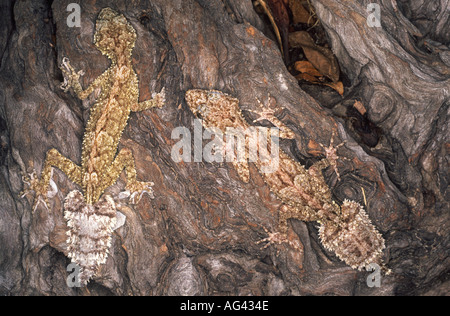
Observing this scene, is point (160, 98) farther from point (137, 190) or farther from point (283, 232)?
point (283, 232)

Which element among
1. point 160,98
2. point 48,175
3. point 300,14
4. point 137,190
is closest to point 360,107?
point 300,14

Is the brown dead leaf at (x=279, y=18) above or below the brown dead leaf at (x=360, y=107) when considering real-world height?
above

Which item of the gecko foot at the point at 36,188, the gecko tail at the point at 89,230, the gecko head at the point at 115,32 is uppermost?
the gecko head at the point at 115,32

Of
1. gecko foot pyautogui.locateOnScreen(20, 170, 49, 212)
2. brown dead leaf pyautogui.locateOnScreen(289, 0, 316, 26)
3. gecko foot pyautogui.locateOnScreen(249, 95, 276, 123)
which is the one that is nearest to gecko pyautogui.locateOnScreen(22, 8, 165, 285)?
gecko foot pyautogui.locateOnScreen(20, 170, 49, 212)

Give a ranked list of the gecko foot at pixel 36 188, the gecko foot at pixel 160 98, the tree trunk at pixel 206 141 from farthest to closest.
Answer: the gecko foot at pixel 36 188 → the gecko foot at pixel 160 98 → the tree trunk at pixel 206 141

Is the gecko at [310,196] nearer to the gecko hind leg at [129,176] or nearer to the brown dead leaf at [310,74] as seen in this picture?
the brown dead leaf at [310,74]

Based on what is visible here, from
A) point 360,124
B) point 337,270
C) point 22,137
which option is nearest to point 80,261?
point 22,137

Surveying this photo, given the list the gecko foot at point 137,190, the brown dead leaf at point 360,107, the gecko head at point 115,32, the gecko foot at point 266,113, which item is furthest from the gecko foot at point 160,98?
the brown dead leaf at point 360,107
